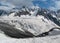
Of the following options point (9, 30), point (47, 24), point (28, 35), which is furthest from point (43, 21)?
point (9, 30)

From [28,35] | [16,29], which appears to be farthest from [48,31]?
[16,29]

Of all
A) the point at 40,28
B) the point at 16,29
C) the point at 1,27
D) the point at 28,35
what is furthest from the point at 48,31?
the point at 1,27

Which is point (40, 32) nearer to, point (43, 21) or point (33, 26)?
point (33, 26)

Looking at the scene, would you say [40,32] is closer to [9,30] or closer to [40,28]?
[40,28]

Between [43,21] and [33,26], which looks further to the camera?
[43,21]

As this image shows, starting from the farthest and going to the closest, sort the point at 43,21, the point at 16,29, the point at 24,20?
the point at 43,21, the point at 24,20, the point at 16,29

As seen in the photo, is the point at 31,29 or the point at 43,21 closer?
the point at 31,29

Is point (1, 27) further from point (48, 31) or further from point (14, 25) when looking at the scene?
point (48, 31)

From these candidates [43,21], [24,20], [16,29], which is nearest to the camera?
[16,29]
